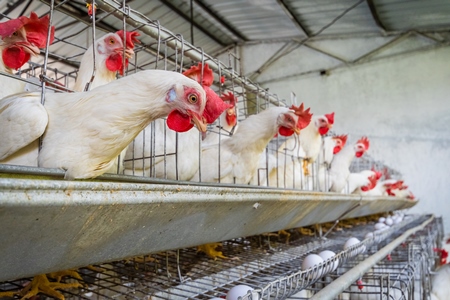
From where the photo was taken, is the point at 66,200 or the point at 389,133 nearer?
the point at 66,200

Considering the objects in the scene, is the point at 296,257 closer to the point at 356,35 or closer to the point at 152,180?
the point at 152,180

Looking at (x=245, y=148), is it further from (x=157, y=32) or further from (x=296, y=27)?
(x=296, y=27)

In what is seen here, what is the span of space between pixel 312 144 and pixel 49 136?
7.33 ft

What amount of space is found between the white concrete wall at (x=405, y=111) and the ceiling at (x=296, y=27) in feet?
0.84

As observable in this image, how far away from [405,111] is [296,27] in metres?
2.23

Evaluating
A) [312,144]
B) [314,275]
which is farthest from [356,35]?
[314,275]

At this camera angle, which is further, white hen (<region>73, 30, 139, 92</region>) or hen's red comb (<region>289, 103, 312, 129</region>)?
hen's red comb (<region>289, 103, 312, 129</region>)

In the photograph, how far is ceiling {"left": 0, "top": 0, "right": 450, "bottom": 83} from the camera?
5.30 meters

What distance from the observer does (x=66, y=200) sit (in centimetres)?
59

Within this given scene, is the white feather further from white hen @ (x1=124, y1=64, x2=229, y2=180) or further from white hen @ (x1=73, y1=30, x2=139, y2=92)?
white hen @ (x1=73, y1=30, x2=139, y2=92)

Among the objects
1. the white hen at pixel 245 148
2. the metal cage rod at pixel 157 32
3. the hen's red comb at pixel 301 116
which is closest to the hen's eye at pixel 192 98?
the metal cage rod at pixel 157 32

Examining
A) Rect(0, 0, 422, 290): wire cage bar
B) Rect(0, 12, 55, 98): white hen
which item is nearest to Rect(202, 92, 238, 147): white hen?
Rect(0, 0, 422, 290): wire cage bar

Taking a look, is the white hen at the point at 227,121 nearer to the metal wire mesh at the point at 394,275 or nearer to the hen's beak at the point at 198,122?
the metal wire mesh at the point at 394,275

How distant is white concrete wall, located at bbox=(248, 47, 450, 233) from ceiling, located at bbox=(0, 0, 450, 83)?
255 millimetres
